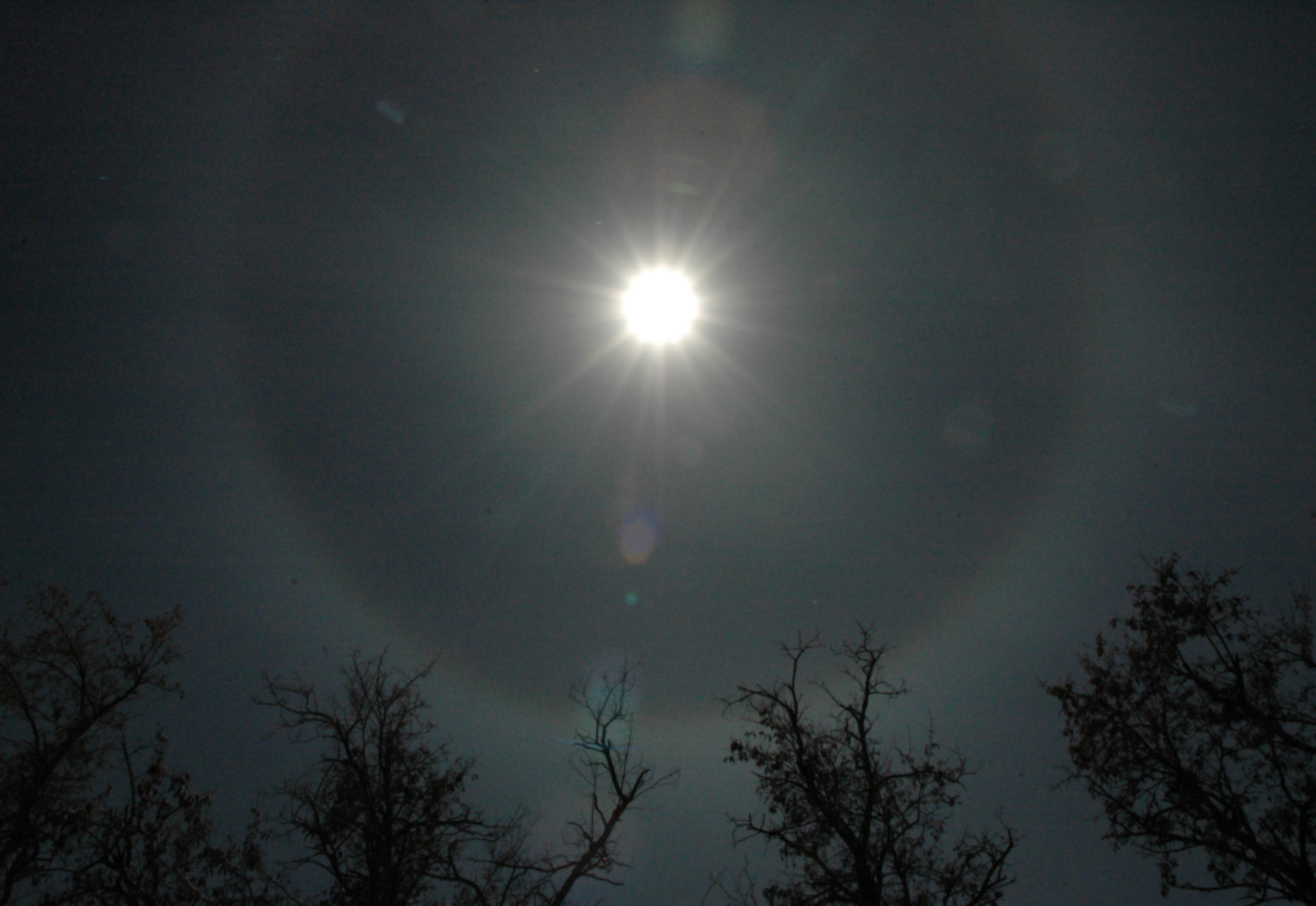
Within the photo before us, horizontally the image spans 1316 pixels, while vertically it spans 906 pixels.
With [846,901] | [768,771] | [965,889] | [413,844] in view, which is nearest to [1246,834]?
[965,889]

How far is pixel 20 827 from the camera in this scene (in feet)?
37.1

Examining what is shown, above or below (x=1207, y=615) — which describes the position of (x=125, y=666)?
below

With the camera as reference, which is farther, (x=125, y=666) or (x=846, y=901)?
(x=125, y=666)

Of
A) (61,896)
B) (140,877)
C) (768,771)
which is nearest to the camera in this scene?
(61,896)

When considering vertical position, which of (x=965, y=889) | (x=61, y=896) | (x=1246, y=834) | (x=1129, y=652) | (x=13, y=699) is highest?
(x=1129, y=652)

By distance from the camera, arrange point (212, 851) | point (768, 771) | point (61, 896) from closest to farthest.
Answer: point (61, 896) → point (768, 771) → point (212, 851)

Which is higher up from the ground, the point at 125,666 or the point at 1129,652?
the point at 1129,652

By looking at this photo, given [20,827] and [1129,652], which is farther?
[1129,652]

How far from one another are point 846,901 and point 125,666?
14355mm

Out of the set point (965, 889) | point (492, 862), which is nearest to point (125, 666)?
point (492, 862)

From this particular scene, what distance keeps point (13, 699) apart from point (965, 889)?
17633 millimetres

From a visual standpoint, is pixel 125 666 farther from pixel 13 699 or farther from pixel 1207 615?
pixel 1207 615

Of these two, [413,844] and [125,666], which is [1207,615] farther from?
[125,666]

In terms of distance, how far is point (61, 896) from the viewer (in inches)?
415
